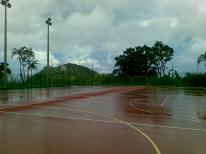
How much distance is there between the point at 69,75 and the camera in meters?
82.0

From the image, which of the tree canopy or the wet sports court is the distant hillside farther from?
the wet sports court

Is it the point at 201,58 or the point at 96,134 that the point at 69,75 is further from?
the point at 96,134

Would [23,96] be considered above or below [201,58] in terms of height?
below

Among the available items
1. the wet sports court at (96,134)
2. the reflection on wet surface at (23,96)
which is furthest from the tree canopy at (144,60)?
the wet sports court at (96,134)

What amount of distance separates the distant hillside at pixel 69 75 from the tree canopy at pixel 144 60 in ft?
27.6

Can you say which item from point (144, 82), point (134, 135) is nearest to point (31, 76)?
point (144, 82)

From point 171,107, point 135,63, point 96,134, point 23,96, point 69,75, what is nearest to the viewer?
point 96,134

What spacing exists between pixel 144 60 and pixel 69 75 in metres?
18.5

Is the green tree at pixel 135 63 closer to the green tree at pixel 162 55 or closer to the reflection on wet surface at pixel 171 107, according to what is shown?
the green tree at pixel 162 55

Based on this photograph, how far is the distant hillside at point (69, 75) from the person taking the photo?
2911 inches

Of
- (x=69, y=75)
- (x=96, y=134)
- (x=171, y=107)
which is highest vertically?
(x=69, y=75)

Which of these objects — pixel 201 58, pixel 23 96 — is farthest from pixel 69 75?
pixel 23 96

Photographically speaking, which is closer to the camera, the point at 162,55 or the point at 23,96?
the point at 23,96

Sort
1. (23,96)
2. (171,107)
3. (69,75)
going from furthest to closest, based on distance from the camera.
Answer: (69,75) → (23,96) → (171,107)
